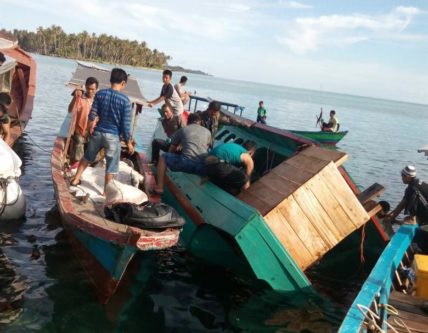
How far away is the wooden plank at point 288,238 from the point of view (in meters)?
5.90

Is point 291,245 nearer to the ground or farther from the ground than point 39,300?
farther from the ground

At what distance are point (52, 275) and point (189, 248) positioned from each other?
7.34ft

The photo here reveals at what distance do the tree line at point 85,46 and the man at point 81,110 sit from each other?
116021mm

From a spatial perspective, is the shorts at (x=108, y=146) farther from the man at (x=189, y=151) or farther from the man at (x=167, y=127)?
the man at (x=167, y=127)

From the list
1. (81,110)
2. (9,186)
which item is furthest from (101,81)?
(9,186)

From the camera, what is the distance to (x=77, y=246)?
643cm

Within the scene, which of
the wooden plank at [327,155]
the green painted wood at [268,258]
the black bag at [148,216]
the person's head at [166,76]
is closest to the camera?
the black bag at [148,216]

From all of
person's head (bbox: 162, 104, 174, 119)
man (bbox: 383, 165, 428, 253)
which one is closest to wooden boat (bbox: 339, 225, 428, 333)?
man (bbox: 383, 165, 428, 253)

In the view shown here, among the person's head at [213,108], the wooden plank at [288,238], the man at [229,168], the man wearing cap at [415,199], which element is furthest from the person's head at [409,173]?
the person's head at [213,108]

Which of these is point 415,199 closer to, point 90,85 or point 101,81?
point 90,85

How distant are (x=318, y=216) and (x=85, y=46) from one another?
402 ft

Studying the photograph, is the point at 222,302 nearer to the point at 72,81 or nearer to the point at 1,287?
the point at 1,287

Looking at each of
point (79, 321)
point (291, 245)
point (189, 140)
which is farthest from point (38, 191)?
point (291, 245)

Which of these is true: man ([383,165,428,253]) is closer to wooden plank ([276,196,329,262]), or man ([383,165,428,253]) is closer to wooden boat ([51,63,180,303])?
wooden plank ([276,196,329,262])
